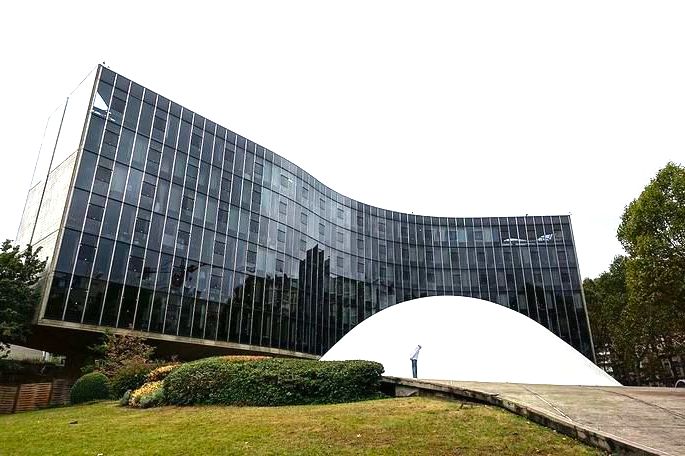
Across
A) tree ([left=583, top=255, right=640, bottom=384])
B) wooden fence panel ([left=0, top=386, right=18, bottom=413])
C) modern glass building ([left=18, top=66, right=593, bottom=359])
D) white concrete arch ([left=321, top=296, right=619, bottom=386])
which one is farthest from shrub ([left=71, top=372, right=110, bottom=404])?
tree ([left=583, top=255, right=640, bottom=384])

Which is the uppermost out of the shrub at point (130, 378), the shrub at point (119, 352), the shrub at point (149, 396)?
the shrub at point (119, 352)

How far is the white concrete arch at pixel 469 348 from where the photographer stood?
52.7 ft

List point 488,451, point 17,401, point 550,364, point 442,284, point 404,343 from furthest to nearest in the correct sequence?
point 442,284 < point 17,401 < point 404,343 < point 550,364 < point 488,451

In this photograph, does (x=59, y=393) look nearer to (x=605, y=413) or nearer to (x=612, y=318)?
(x=605, y=413)

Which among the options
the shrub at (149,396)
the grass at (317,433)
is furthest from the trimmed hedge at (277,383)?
the grass at (317,433)

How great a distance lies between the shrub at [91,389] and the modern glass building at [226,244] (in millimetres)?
6957

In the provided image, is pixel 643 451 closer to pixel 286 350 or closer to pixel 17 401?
pixel 17 401

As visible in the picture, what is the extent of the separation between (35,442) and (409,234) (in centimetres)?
4648

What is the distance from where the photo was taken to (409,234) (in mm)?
54125

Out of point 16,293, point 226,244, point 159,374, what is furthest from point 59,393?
point 226,244

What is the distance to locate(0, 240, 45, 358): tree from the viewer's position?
23875mm

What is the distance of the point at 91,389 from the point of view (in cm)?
2061

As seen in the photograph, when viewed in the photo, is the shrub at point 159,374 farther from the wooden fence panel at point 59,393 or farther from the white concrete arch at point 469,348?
the wooden fence panel at point 59,393

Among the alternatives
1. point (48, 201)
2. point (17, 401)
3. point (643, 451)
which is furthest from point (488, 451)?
point (48, 201)
